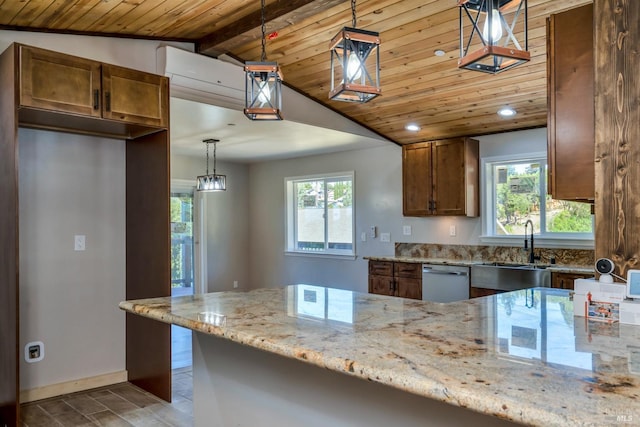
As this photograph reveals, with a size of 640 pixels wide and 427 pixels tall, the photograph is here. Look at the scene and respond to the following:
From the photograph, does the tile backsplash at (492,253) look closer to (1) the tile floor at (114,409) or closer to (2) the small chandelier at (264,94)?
(1) the tile floor at (114,409)

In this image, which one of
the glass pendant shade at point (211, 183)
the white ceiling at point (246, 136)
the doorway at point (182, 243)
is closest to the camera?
the white ceiling at point (246, 136)

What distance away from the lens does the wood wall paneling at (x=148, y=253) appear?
3.42 metres

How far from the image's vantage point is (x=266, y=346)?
133 cm

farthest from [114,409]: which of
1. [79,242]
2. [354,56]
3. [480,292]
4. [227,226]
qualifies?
[227,226]

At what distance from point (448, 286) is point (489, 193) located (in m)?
1.21

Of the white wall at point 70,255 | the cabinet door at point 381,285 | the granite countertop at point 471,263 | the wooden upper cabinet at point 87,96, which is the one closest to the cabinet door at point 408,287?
the cabinet door at point 381,285

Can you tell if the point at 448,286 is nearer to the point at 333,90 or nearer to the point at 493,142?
the point at 493,142

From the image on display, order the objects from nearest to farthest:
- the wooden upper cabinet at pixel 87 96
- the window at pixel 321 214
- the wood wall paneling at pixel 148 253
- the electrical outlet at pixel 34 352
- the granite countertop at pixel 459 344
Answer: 1. the granite countertop at pixel 459 344
2. the wooden upper cabinet at pixel 87 96
3. the electrical outlet at pixel 34 352
4. the wood wall paneling at pixel 148 253
5. the window at pixel 321 214

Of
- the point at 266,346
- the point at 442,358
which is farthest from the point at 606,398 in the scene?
the point at 266,346

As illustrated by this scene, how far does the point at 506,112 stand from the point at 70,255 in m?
4.05

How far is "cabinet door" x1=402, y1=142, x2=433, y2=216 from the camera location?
5609 mm

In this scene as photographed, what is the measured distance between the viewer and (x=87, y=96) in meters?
3.08

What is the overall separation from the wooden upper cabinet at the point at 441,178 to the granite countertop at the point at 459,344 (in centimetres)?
334

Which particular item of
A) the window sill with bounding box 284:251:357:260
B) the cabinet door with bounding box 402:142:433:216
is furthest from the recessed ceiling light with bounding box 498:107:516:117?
the window sill with bounding box 284:251:357:260
